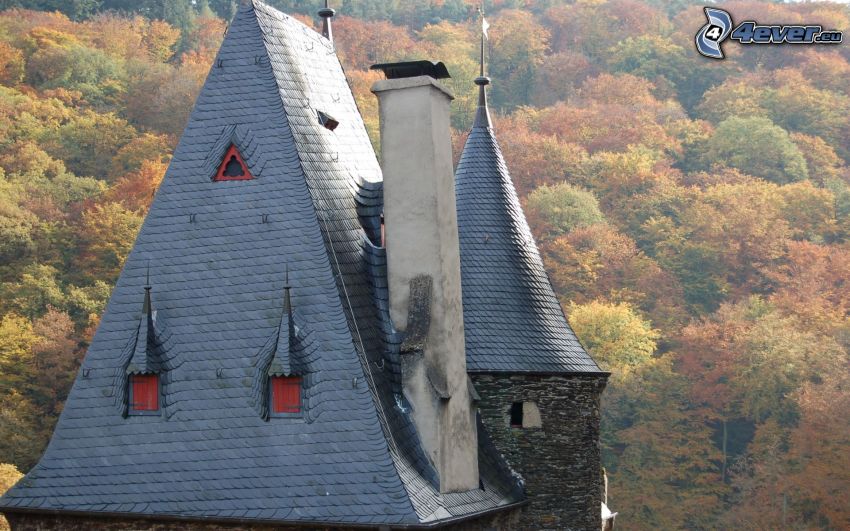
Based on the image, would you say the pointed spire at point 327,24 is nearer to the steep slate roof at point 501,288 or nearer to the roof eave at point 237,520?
the steep slate roof at point 501,288

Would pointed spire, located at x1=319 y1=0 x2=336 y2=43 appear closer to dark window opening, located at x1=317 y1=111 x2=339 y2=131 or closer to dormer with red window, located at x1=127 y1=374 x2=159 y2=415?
dark window opening, located at x1=317 y1=111 x2=339 y2=131

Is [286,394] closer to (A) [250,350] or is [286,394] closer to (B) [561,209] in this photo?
(A) [250,350]

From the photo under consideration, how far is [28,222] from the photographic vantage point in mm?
43688

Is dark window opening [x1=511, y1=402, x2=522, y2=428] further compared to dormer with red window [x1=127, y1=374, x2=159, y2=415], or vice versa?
dark window opening [x1=511, y1=402, x2=522, y2=428]

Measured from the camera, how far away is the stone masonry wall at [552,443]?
46.9ft

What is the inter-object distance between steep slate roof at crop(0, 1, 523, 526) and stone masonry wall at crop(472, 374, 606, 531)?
119cm

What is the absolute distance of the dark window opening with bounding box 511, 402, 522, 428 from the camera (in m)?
14.4

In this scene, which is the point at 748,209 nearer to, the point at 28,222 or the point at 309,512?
the point at 28,222

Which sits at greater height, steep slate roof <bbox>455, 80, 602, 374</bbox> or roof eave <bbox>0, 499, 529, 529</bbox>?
steep slate roof <bbox>455, 80, 602, 374</bbox>

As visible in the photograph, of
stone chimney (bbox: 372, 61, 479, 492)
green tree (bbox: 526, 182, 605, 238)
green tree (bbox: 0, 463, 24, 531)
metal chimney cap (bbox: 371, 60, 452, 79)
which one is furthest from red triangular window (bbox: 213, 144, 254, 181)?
green tree (bbox: 526, 182, 605, 238)

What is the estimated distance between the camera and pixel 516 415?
1441 centimetres

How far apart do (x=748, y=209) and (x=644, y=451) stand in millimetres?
13538

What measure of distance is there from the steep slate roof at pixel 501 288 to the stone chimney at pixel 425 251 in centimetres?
153

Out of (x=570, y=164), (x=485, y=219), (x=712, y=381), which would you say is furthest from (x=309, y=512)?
(x=570, y=164)
